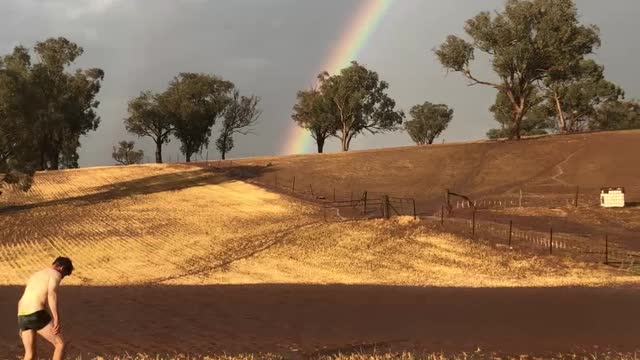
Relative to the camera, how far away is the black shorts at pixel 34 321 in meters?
9.95

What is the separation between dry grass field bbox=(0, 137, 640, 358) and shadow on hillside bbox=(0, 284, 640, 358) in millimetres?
58

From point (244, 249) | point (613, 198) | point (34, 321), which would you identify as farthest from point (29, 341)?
point (613, 198)

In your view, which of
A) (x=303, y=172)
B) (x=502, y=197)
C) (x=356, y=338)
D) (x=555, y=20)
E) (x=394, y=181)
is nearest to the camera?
(x=356, y=338)

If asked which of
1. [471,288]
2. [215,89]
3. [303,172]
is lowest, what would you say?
[471,288]

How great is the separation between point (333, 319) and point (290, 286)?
670 cm

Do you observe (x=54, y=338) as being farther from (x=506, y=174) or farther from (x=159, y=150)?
(x=159, y=150)

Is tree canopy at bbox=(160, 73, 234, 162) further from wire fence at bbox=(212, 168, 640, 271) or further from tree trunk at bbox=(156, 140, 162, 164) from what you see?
wire fence at bbox=(212, 168, 640, 271)

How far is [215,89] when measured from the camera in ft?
367

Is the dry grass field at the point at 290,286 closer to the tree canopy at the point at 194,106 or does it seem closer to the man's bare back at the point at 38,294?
the man's bare back at the point at 38,294

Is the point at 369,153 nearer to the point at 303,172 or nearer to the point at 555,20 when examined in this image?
the point at 303,172

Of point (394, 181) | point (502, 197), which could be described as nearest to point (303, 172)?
point (394, 181)

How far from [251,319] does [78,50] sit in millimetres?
73191

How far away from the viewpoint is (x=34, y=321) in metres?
9.95

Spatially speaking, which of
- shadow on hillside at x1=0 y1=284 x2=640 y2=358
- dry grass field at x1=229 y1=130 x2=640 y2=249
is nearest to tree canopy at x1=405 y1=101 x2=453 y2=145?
dry grass field at x1=229 y1=130 x2=640 y2=249
